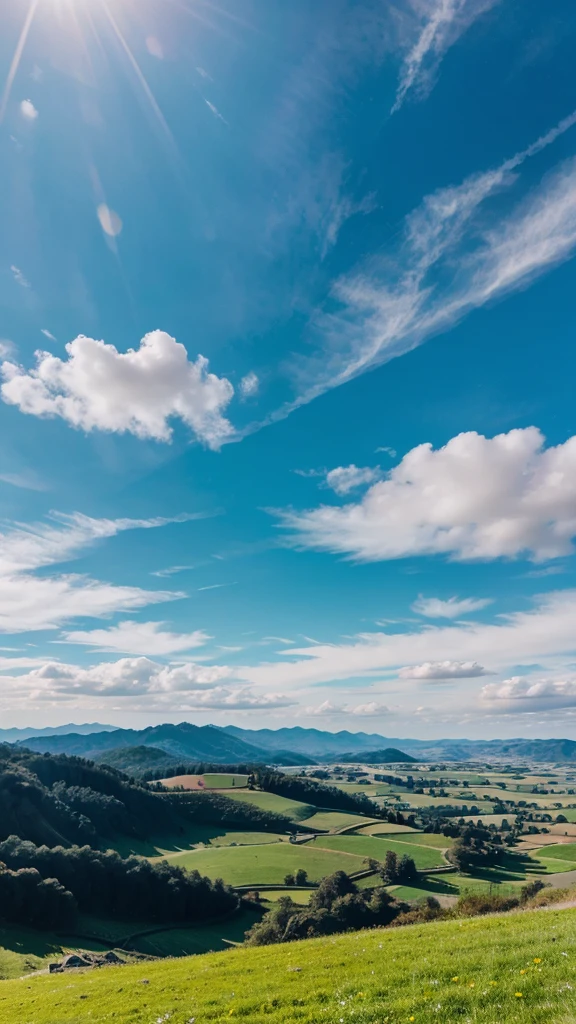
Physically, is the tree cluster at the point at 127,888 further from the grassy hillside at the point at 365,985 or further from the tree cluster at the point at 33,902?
the grassy hillside at the point at 365,985

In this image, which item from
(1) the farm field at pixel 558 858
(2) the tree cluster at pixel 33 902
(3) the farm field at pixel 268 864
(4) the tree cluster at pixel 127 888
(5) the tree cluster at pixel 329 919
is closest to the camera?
(5) the tree cluster at pixel 329 919

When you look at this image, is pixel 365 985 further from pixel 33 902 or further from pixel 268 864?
pixel 268 864

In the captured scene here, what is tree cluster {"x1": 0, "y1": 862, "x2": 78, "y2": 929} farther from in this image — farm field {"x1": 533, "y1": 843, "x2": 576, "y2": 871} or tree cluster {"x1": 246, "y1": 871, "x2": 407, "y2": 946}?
farm field {"x1": 533, "y1": 843, "x2": 576, "y2": 871}

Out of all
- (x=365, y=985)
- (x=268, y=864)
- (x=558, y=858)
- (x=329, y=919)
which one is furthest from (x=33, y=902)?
(x=558, y=858)

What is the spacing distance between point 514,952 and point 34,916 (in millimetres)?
119365

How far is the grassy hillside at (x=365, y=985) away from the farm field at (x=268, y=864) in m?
154

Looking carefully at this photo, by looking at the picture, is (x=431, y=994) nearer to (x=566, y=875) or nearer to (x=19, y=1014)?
(x=19, y=1014)

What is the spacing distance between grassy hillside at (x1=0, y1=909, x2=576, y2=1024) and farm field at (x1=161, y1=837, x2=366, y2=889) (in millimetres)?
154240

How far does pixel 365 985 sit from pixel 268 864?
18906 cm

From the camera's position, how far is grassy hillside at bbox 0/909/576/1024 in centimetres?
1262

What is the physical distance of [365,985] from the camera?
16062 millimetres

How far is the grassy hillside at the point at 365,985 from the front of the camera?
1262cm

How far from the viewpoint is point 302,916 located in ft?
293

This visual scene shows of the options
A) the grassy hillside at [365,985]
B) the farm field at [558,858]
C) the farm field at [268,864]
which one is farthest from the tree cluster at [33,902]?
the farm field at [558,858]
